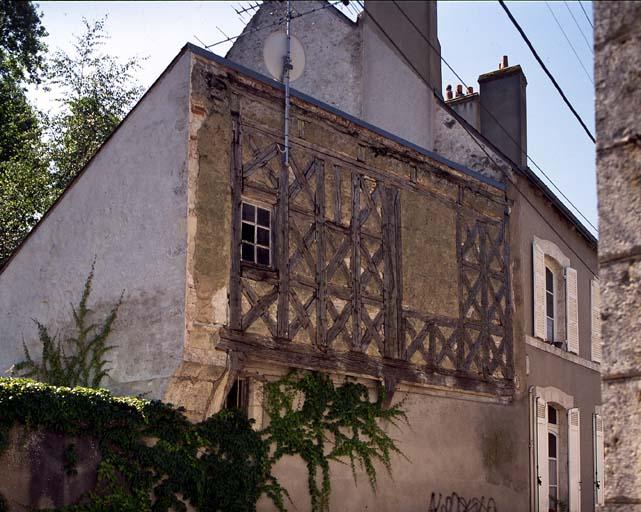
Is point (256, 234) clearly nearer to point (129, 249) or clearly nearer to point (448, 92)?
point (129, 249)

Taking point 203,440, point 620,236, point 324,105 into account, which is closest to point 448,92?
point 324,105

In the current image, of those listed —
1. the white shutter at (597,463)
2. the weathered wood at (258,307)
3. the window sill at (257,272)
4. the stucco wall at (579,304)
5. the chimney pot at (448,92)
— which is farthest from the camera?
the chimney pot at (448,92)

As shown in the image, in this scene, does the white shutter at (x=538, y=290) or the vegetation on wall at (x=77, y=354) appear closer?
the vegetation on wall at (x=77, y=354)

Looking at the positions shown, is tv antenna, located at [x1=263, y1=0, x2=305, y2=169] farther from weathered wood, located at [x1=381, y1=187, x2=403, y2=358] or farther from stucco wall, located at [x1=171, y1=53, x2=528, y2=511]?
weathered wood, located at [x1=381, y1=187, x2=403, y2=358]

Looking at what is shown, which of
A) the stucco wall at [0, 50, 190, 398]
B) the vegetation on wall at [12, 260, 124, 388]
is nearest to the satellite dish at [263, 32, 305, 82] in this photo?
the stucco wall at [0, 50, 190, 398]

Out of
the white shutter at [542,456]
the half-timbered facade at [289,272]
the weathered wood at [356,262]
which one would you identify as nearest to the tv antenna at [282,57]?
the half-timbered facade at [289,272]

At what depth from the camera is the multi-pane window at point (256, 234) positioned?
1162 centimetres

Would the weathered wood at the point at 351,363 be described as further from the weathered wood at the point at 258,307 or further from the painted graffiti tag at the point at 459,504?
the painted graffiti tag at the point at 459,504

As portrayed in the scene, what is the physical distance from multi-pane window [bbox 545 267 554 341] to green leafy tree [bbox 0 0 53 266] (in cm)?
1057

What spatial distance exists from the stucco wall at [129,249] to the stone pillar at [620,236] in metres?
7.06

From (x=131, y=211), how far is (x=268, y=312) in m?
2.04

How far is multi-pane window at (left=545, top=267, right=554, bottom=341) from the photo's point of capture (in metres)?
17.2

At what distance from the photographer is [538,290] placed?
16516 mm

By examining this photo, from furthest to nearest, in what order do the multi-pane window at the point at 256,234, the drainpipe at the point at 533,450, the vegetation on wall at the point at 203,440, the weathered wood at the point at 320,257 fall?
the drainpipe at the point at 533,450 → the weathered wood at the point at 320,257 → the multi-pane window at the point at 256,234 → the vegetation on wall at the point at 203,440
